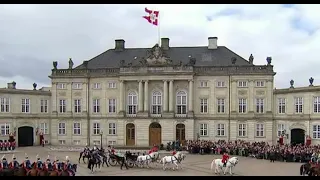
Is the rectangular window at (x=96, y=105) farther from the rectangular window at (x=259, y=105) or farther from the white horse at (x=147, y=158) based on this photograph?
the white horse at (x=147, y=158)

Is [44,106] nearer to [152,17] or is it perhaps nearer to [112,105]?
[112,105]

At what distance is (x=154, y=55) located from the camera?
47.2m

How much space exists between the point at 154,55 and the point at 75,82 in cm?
1150

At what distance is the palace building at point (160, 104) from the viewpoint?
45500 millimetres

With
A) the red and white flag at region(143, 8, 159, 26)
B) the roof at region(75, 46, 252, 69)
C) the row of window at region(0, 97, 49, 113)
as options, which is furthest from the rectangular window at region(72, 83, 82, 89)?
the red and white flag at region(143, 8, 159, 26)

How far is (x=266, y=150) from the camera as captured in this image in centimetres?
3409

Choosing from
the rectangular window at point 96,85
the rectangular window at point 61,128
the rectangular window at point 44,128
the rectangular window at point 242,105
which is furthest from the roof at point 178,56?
the rectangular window at point 44,128

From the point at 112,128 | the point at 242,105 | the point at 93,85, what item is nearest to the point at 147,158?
the point at 242,105

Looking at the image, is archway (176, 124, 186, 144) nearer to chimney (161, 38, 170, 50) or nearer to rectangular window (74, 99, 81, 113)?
chimney (161, 38, 170, 50)

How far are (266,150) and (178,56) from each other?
21.4m

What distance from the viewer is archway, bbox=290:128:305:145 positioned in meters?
42.3

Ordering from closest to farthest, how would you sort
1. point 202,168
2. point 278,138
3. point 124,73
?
1. point 202,168
2. point 278,138
3. point 124,73

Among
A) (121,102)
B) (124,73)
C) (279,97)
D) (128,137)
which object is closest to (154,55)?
Result: (124,73)

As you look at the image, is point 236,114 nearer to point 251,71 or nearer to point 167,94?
point 251,71
